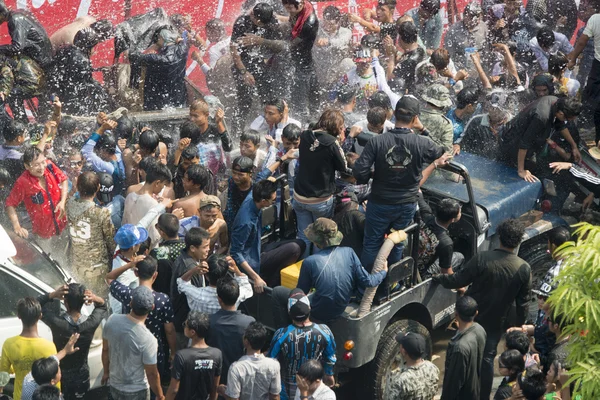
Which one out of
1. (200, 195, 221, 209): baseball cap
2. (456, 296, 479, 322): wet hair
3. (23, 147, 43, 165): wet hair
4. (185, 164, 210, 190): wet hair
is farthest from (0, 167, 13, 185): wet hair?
(456, 296, 479, 322): wet hair

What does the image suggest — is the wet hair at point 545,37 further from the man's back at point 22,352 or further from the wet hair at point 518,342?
the man's back at point 22,352

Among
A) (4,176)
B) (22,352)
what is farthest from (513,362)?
(4,176)

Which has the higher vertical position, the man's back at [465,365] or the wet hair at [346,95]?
the wet hair at [346,95]

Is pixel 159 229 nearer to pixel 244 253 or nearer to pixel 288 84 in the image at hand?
pixel 244 253

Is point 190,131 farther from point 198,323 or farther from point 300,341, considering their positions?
point 300,341

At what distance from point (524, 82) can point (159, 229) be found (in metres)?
6.85

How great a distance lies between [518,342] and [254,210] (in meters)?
2.35

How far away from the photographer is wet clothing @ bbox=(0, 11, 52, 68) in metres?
11.0

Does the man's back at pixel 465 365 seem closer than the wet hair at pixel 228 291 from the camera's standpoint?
No

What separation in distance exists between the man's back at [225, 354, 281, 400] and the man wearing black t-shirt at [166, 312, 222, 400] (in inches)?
7.0

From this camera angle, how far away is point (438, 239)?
8.12 m

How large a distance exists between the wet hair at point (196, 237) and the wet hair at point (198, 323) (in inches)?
33.4

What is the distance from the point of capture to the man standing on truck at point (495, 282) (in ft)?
25.7

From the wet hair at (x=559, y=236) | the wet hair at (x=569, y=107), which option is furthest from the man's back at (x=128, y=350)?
the wet hair at (x=569, y=107)
